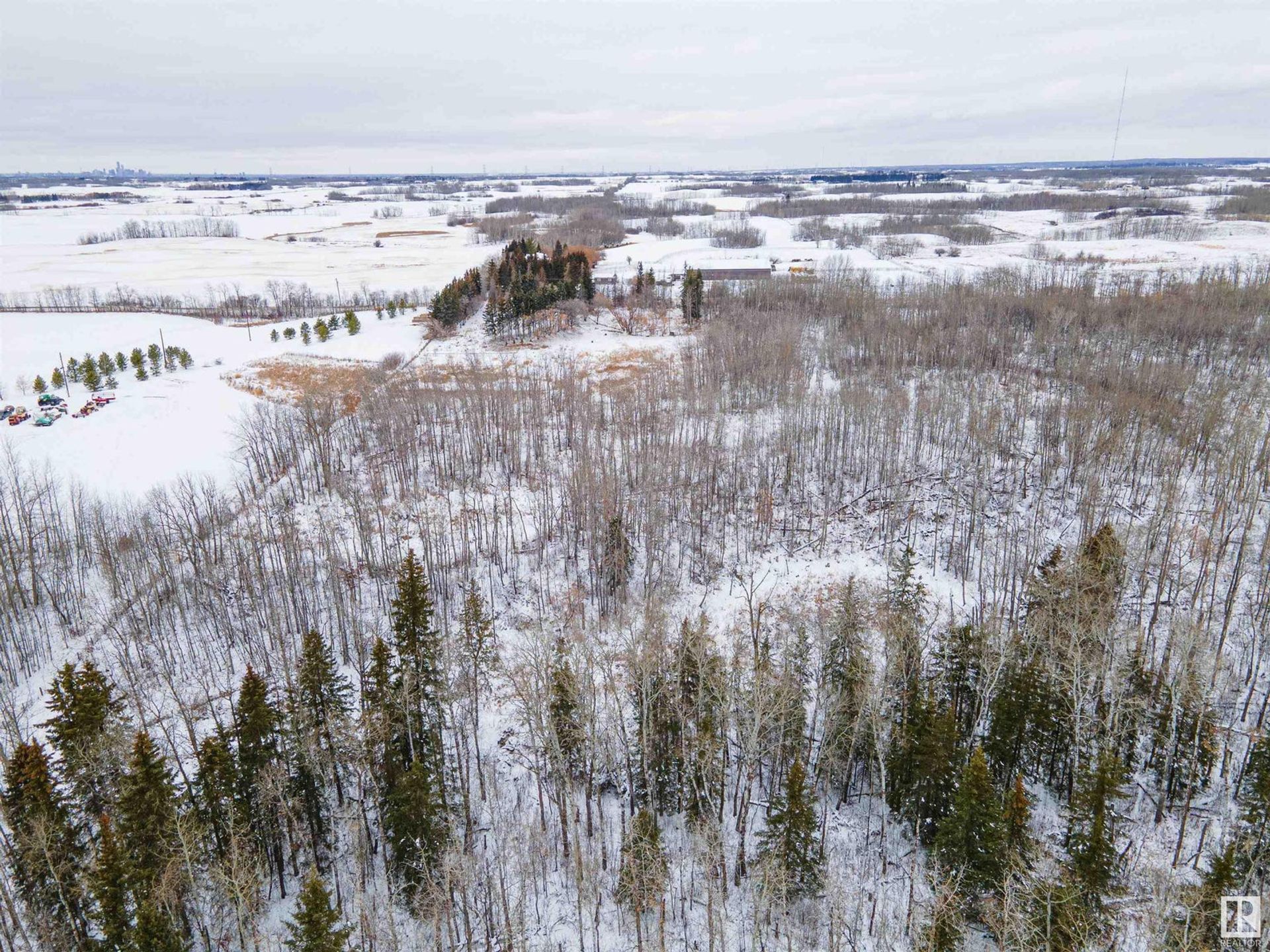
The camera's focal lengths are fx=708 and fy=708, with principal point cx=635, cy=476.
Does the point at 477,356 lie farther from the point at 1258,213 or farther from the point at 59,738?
the point at 1258,213

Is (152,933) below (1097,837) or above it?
below

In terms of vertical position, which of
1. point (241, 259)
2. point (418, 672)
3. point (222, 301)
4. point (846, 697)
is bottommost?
point (846, 697)

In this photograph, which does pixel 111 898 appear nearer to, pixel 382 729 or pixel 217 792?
pixel 217 792

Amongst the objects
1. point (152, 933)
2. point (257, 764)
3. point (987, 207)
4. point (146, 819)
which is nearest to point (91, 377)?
point (257, 764)

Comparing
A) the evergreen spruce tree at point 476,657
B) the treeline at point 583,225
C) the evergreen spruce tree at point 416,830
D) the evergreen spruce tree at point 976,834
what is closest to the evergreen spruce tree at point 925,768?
the evergreen spruce tree at point 976,834

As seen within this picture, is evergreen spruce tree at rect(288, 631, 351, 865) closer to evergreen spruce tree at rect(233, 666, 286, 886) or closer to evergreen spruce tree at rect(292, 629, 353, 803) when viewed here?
evergreen spruce tree at rect(292, 629, 353, 803)

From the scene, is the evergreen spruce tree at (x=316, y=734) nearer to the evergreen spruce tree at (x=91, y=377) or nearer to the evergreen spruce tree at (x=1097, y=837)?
the evergreen spruce tree at (x=1097, y=837)

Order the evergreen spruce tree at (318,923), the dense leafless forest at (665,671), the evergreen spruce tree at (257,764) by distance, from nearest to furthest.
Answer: the evergreen spruce tree at (318,923), the dense leafless forest at (665,671), the evergreen spruce tree at (257,764)
